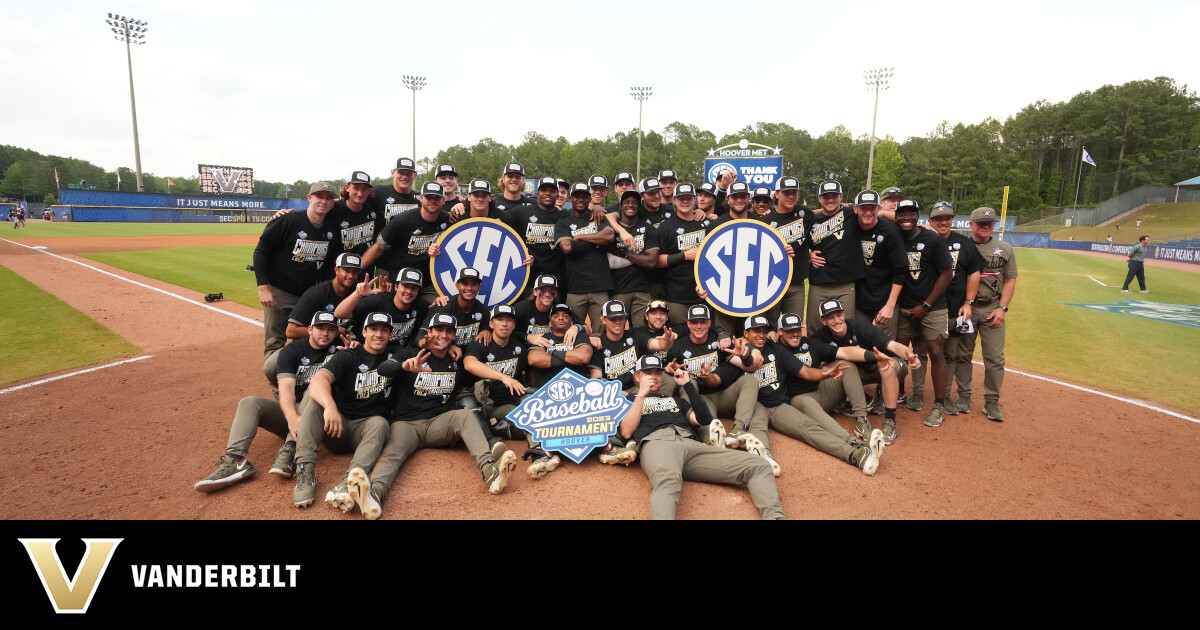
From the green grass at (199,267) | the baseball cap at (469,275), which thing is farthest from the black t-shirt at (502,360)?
the green grass at (199,267)

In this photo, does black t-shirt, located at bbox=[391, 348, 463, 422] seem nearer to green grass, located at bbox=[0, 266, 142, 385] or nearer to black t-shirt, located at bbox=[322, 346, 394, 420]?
black t-shirt, located at bbox=[322, 346, 394, 420]

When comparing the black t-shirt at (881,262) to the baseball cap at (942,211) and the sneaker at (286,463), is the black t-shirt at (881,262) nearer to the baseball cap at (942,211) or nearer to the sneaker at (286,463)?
the baseball cap at (942,211)

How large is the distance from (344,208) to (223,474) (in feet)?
12.1

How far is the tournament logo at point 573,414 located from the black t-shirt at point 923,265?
14.5 feet

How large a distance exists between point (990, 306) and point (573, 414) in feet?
19.8

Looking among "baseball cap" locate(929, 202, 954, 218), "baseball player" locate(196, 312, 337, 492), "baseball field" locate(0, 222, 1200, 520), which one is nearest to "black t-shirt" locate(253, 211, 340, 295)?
"baseball player" locate(196, 312, 337, 492)

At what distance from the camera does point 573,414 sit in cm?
579

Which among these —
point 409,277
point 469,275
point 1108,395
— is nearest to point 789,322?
point 469,275

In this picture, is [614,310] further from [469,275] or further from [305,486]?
[305,486]

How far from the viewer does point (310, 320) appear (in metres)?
6.43

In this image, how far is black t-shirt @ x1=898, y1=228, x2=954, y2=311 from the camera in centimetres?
735

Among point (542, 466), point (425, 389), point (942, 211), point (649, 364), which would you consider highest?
point (942, 211)

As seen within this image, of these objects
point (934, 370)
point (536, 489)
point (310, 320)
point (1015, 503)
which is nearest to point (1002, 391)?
point (934, 370)

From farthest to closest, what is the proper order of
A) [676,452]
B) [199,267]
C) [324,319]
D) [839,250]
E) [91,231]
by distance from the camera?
[91,231] < [199,267] < [839,250] < [324,319] < [676,452]
